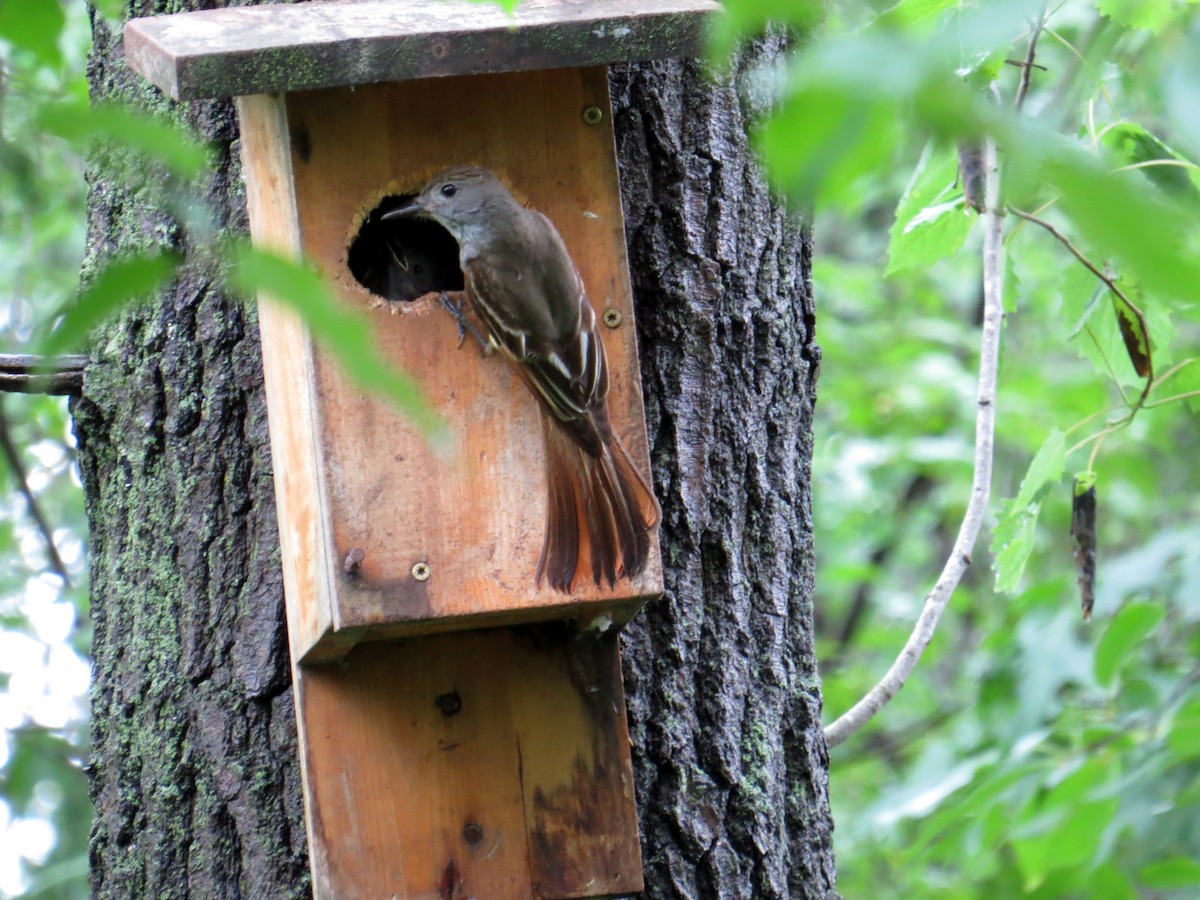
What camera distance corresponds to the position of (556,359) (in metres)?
2.18

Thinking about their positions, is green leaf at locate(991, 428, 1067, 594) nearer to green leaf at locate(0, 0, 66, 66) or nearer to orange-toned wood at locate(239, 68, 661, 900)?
orange-toned wood at locate(239, 68, 661, 900)

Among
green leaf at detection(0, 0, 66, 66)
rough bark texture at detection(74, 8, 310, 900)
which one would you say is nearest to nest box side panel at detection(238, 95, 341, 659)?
rough bark texture at detection(74, 8, 310, 900)

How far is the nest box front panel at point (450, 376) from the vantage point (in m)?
2.16

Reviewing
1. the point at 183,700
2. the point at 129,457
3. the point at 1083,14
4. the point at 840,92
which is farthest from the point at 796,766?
the point at 1083,14

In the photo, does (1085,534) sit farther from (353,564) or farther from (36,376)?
(36,376)

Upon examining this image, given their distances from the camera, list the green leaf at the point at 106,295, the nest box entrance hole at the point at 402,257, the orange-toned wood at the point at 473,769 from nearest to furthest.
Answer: the green leaf at the point at 106,295 → the orange-toned wood at the point at 473,769 → the nest box entrance hole at the point at 402,257

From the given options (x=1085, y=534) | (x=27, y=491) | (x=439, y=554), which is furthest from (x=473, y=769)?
(x=27, y=491)

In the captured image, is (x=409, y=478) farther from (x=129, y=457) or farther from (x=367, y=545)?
(x=129, y=457)

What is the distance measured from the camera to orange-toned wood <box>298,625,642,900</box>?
2.40 m

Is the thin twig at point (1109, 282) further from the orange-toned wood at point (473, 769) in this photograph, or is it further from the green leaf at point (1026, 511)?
the orange-toned wood at point (473, 769)

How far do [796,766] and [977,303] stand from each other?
24.5 feet

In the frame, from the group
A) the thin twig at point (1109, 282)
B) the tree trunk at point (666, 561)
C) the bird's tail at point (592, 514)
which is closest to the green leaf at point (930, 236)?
the thin twig at point (1109, 282)

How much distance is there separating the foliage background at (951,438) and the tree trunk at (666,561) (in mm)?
359

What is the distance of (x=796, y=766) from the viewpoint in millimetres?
2764
